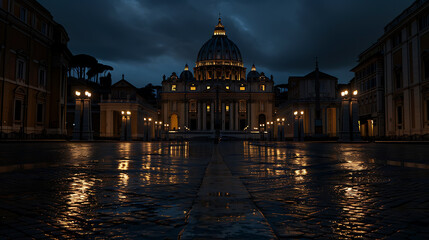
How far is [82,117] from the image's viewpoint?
27734mm

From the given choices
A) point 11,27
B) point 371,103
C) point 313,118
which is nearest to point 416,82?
point 371,103

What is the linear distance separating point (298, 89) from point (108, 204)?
73.6 metres

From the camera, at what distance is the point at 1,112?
108 ft

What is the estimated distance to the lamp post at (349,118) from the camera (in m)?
27.8

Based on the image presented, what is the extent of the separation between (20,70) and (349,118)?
3362 cm

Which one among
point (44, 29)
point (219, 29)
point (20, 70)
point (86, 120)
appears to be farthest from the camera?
point (219, 29)

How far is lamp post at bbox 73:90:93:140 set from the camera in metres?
27.4

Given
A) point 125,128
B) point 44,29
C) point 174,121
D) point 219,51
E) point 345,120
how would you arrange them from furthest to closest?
point 219,51 → point 174,121 → point 125,128 → point 44,29 → point 345,120

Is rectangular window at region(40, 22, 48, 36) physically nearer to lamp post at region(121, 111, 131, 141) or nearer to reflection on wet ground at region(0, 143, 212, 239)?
lamp post at region(121, 111, 131, 141)

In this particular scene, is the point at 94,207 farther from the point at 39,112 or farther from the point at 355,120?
the point at 39,112

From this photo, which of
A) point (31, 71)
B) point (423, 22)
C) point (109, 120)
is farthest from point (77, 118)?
point (109, 120)

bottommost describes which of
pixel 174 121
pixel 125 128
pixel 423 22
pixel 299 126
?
pixel 125 128

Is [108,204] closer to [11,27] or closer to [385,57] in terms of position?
[11,27]

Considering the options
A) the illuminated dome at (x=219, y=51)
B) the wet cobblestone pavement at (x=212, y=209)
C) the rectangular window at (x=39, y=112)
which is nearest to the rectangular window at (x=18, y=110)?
the rectangular window at (x=39, y=112)
